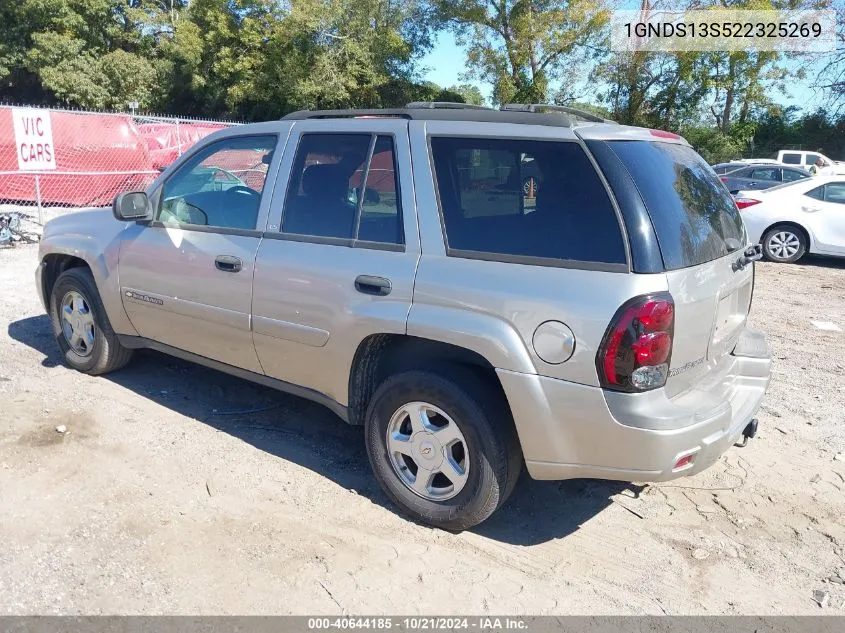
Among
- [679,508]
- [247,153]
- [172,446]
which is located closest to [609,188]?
[679,508]

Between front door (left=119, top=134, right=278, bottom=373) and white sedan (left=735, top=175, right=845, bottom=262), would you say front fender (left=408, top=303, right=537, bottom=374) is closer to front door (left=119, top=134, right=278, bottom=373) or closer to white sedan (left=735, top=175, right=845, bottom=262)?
front door (left=119, top=134, right=278, bottom=373)

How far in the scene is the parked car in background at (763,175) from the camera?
14219mm

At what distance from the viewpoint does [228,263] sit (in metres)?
4.03

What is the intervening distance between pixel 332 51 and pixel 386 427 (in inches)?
1206

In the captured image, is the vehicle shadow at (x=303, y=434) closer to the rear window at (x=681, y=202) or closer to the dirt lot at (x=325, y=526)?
the dirt lot at (x=325, y=526)

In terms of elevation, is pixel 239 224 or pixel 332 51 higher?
pixel 332 51

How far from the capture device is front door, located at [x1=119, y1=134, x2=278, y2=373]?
4.04 meters

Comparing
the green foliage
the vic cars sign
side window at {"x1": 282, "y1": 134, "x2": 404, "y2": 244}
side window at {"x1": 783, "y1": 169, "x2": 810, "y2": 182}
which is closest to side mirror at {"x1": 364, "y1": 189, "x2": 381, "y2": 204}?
side window at {"x1": 282, "y1": 134, "x2": 404, "y2": 244}

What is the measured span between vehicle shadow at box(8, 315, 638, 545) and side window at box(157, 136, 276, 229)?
4.22ft

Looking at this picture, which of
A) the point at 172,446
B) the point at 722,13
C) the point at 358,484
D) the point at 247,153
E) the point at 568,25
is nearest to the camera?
the point at 358,484

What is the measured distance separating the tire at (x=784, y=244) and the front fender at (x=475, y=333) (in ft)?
33.1

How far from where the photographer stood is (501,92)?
3150 centimetres

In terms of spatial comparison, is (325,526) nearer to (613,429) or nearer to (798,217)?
(613,429)

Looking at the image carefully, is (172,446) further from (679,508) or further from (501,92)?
(501,92)
